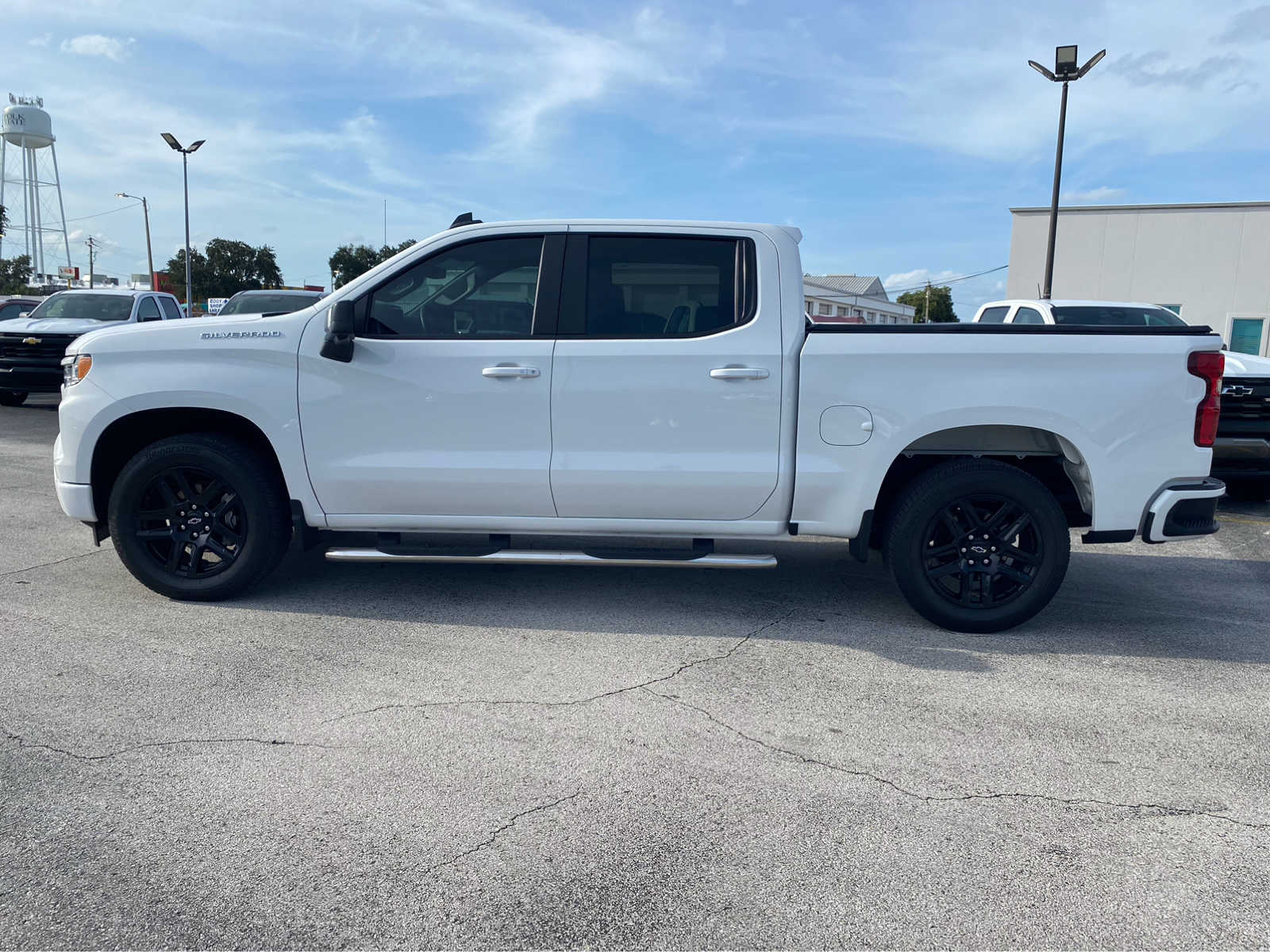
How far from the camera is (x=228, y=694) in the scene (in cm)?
396

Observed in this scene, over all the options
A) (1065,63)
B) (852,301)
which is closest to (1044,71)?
(1065,63)

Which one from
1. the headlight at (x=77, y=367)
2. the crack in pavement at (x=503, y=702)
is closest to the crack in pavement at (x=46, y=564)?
the headlight at (x=77, y=367)

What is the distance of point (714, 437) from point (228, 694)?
2.53 m

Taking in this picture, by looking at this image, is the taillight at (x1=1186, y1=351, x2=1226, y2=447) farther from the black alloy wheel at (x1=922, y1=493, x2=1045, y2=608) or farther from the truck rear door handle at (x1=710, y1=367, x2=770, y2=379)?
the truck rear door handle at (x1=710, y1=367, x2=770, y2=379)

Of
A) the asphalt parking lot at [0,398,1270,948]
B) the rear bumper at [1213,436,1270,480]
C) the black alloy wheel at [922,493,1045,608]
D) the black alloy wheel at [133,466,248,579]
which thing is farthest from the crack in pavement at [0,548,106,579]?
the rear bumper at [1213,436,1270,480]

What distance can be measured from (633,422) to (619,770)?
198 cm

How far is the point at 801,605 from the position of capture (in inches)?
212

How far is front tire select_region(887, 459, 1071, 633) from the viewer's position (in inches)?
188

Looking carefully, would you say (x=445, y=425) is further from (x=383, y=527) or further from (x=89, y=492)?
(x=89, y=492)

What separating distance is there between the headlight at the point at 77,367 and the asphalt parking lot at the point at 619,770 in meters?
1.21

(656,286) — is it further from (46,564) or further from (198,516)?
(46,564)

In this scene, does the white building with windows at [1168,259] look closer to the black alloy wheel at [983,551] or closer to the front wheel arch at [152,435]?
the black alloy wheel at [983,551]

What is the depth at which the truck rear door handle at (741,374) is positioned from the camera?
4.75 metres

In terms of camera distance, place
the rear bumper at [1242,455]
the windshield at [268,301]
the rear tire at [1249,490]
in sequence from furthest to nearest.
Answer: the windshield at [268,301], the rear tire at [1249,490], the rear bumper at [1242,455]
